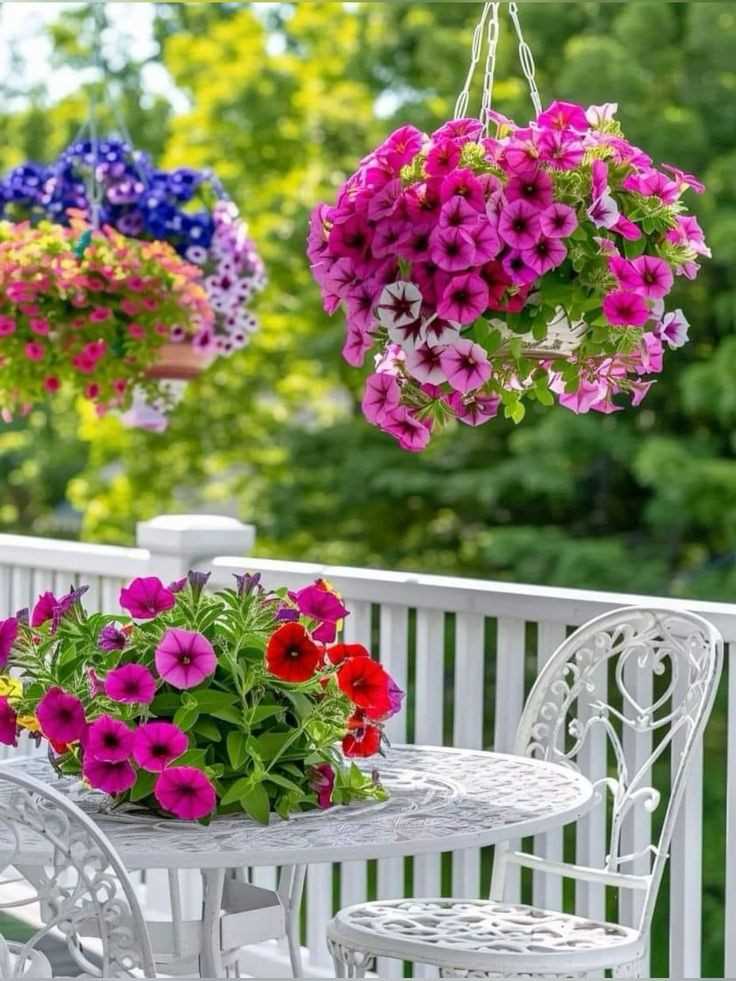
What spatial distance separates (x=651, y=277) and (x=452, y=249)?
0.29m

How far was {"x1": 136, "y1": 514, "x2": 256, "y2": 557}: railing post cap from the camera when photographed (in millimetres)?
3795

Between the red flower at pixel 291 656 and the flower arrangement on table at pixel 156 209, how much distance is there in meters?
2.18

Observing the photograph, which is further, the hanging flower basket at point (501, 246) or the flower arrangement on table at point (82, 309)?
the flower arrangement on table at point (82, 309)

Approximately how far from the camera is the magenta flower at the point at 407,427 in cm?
242

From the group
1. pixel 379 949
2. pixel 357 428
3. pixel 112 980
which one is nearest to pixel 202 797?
pixel 112 980

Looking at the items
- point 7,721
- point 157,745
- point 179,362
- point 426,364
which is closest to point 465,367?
point 426,364

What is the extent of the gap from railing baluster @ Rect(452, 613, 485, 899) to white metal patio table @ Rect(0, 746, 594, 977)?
60 cm

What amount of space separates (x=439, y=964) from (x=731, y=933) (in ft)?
2.28

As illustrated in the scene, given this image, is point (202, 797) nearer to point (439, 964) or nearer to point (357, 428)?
point (439, 964)

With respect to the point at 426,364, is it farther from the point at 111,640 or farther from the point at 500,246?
the point at 111,640

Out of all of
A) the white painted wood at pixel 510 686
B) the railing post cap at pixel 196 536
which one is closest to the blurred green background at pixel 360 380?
the railing post cap at pixel 196 536

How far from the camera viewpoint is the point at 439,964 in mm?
2383

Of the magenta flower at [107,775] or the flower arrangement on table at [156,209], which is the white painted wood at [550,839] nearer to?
the magenta flower at [107,775]

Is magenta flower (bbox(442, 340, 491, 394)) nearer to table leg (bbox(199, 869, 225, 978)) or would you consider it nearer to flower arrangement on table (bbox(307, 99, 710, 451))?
flower arrangement on table (bbox(307, 99, 710, 451))
